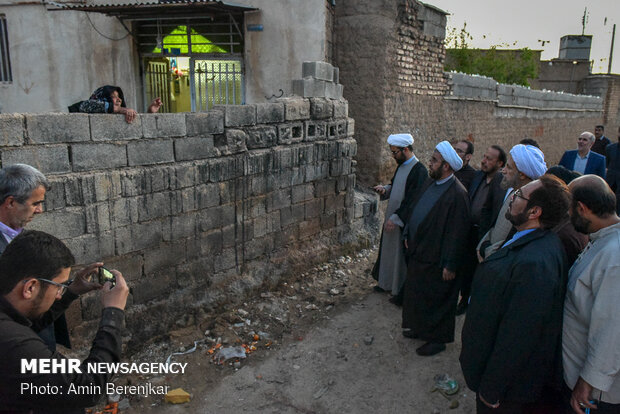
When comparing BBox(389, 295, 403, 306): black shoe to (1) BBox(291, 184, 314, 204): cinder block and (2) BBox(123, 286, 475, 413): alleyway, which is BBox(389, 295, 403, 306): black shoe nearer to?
(2) BBox(123, 286, 475, 413): alleyway

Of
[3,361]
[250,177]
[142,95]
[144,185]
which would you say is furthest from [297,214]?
[142,95]

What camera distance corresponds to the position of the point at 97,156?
12.1 feet

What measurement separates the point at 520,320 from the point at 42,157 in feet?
10.8

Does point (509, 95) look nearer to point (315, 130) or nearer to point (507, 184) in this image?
point (315, 130)

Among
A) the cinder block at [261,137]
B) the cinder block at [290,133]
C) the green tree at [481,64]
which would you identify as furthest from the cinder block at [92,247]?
the green tree at [481,64]

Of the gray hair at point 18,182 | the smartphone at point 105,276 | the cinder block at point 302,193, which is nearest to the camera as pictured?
the smartphone at point 105,276

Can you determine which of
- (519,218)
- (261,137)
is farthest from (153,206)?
(519,218)

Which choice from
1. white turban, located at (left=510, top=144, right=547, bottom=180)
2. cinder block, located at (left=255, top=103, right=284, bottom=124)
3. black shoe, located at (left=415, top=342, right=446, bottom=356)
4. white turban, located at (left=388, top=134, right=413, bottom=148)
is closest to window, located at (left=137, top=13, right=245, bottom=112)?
cinder block, located at (left=255, top=103, right=284, bottom=124)

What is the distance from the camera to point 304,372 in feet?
13.3

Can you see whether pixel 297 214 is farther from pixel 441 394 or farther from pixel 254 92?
pixel 254 92

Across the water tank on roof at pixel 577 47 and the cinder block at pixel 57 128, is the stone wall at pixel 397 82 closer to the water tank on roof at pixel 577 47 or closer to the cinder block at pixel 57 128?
the cinder block at pixel 57 128

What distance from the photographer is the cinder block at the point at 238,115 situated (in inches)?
183

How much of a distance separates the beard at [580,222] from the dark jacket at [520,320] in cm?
13

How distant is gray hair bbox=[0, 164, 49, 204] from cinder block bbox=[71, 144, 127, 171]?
0.92 m
